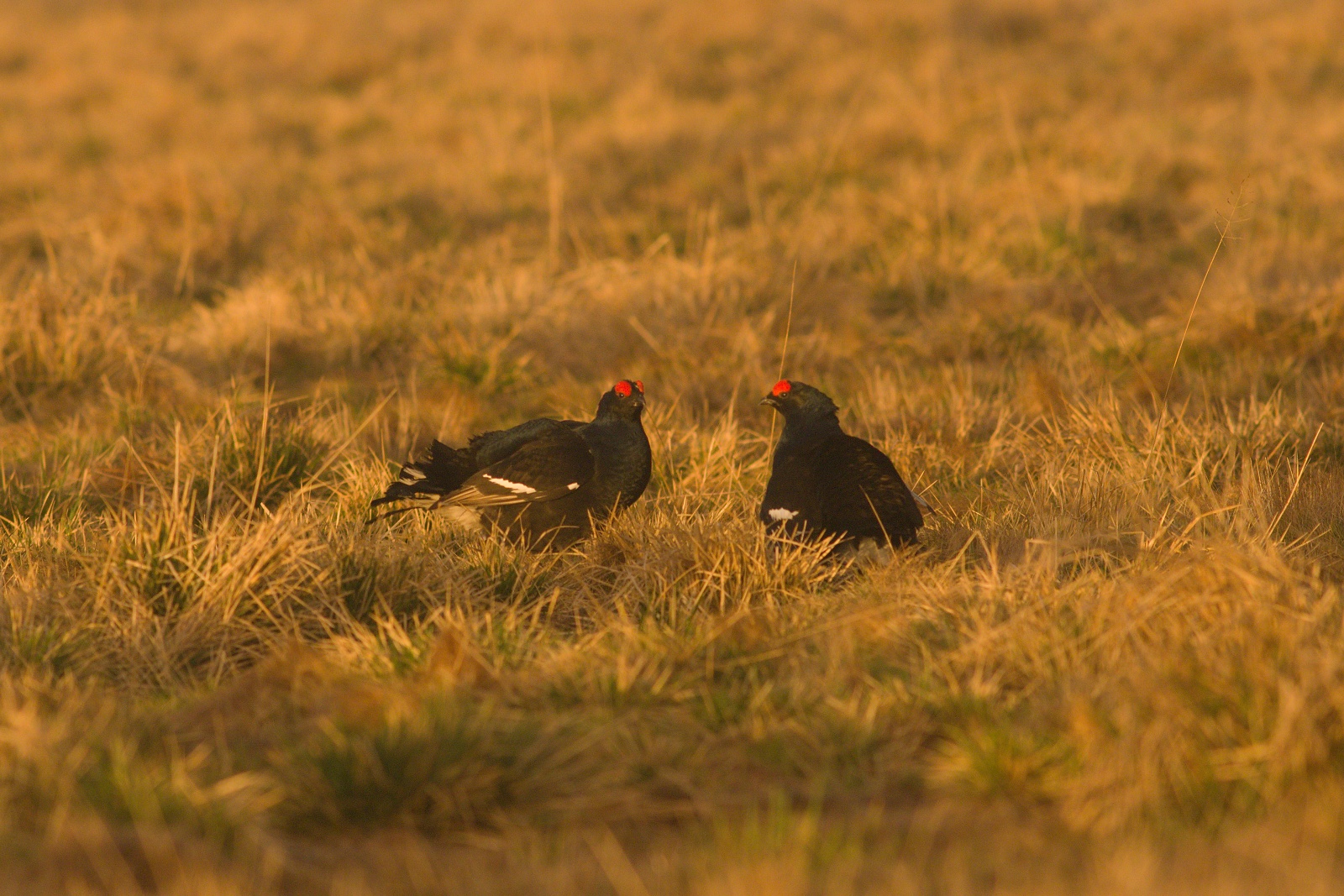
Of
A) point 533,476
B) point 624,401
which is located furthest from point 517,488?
point 624,401

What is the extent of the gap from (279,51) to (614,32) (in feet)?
14.6

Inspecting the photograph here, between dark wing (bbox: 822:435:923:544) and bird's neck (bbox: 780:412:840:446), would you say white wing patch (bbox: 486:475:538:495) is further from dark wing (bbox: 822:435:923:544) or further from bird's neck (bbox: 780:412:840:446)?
dark wing (bbox: 822:435:923:544)

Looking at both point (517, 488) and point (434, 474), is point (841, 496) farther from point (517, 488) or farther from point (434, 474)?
point (434, 474)

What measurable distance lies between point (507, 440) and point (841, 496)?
1.31 metres

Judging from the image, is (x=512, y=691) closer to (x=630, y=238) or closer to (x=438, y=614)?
(x=438, y=614)

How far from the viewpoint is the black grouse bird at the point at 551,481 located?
508 cm

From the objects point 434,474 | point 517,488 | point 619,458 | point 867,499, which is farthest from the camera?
point 434,474

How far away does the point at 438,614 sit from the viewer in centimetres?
420

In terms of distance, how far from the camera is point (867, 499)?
468 centimetres

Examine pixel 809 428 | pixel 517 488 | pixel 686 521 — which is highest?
pixel 809 428

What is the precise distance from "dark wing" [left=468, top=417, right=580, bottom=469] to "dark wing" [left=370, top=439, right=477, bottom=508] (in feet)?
0.15

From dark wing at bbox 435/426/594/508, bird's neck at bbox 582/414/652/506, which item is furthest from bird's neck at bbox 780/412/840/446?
dark wing at bbox 435/426/594/508

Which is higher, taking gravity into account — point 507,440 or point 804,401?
point 804,401

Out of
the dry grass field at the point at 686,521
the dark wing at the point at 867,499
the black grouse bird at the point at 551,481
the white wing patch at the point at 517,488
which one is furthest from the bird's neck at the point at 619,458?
the dark wing at the point at 867,499
